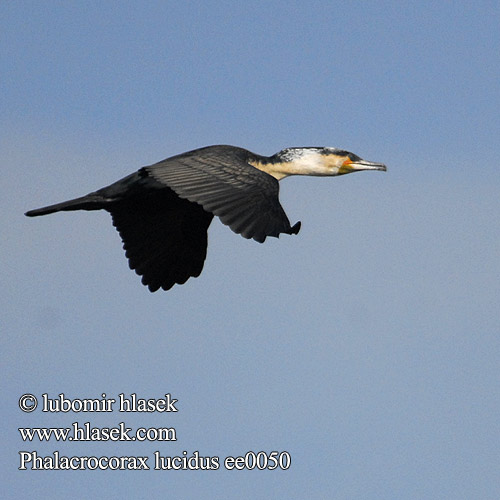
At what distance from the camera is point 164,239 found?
13570mm

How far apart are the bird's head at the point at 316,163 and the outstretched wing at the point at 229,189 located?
1.12 m

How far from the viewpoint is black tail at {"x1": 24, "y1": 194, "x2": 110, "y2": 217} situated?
40.8 ft

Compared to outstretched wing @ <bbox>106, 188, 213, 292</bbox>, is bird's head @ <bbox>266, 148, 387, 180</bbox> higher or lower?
higher

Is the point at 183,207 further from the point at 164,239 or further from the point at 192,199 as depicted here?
the point at 192,199

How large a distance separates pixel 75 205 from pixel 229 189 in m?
2.37

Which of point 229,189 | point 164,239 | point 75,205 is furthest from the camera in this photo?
point 164,239

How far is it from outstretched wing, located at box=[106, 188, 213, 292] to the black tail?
2.11ft

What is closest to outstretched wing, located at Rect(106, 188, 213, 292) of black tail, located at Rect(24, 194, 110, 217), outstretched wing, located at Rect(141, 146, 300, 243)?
black tail, located at Rect(24, 194, 110, 217)

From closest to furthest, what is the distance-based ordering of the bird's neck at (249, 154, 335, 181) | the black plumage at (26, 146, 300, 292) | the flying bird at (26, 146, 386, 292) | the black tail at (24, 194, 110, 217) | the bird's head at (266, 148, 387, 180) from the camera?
the black plumage at (26, 146, 300, 292)
the flying bird at (26, 146, 386, 292)
the black tail at (24, 194, 110, 217)
the bird's neck at (249, 154, 335, 181)
the bird's head at (266, 148, 387, 180)

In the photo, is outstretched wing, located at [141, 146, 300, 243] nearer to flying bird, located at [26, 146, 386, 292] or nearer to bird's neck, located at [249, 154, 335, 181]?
flying bird, located at [26, 146, 386, 292]

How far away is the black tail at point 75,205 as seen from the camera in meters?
12.4

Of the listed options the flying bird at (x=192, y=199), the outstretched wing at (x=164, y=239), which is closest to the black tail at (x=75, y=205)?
the flying bird at (x=192, y=199)

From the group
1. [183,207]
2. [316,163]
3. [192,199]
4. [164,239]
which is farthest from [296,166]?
[192,199]

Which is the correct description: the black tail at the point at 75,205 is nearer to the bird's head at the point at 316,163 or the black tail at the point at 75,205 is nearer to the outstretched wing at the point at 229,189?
the outstretched wing at the point at 229,189
